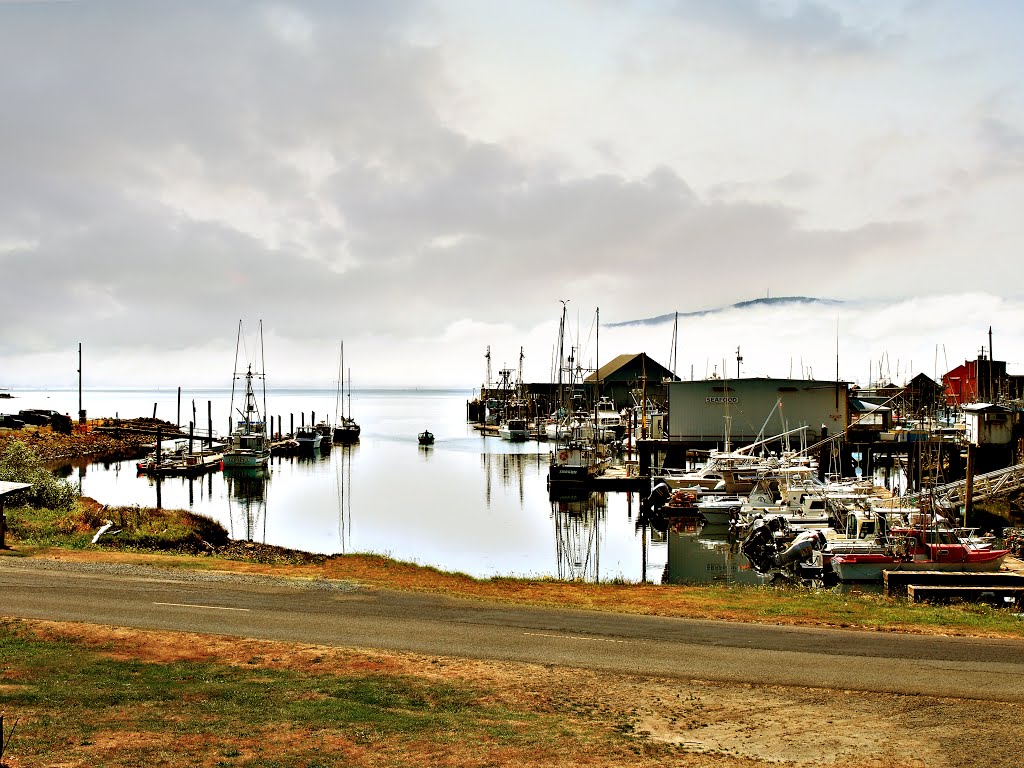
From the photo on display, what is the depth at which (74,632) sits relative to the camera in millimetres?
17859

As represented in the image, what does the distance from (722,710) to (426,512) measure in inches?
1780

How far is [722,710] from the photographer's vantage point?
1416cm

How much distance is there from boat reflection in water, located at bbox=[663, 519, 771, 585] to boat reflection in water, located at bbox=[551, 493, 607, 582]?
3.94 metres

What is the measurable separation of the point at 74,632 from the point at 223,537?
827 inches

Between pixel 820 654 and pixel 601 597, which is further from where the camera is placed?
pixel 601 597

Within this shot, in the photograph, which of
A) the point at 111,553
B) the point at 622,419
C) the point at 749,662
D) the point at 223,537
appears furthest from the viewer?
the point at 622,419

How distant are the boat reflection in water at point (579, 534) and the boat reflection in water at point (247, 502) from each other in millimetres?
16954

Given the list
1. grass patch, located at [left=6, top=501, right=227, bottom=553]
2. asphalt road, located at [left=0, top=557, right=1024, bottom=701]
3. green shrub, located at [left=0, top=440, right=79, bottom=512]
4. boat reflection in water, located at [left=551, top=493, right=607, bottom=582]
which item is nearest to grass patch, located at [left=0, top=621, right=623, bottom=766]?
asphalt road, located at [left=0, top=557, right=1024, bottom=701]

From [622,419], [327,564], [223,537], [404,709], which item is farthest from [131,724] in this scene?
[622,419]

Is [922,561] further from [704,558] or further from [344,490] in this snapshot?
[344,490]

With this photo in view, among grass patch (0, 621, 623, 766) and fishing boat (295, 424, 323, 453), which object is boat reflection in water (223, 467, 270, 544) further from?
grass patch (0, 621, 623, 766)

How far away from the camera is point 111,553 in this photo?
28.9 m

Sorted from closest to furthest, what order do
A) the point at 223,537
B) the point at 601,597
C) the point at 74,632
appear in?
1. the point at 74,632
2. the point at 601,597
3. the point at 223,537

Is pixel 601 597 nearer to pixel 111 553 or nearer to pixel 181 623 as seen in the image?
pixel 181 623
